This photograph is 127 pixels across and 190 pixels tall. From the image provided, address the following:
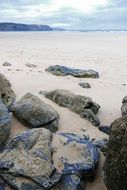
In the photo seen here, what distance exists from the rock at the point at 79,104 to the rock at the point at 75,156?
94 cm

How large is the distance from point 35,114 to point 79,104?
3.76 feet

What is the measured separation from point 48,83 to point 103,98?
1.84 meters

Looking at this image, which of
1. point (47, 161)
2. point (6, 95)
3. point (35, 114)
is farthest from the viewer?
point (6, 95)

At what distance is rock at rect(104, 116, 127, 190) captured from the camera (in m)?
4.48

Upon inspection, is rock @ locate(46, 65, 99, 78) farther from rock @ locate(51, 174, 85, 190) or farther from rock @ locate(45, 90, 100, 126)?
rock @ locate(51, 174, 85, 190)

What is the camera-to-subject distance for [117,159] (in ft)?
15.1

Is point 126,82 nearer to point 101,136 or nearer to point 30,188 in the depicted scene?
point 101,136

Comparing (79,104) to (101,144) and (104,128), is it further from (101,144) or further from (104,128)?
(101,144)

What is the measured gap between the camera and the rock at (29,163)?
5133 millimetres

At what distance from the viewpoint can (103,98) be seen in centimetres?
889

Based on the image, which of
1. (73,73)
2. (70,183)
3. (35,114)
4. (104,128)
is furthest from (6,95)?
(73,73)

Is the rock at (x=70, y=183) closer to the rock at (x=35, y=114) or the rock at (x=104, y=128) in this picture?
the rock at (x=35, y=114)

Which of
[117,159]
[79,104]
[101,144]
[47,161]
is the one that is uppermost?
[117,159]

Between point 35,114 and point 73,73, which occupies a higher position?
point 35,114
